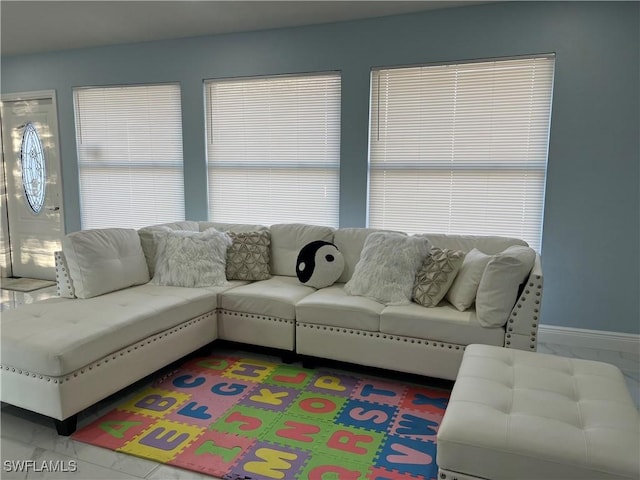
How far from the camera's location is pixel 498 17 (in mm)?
3379

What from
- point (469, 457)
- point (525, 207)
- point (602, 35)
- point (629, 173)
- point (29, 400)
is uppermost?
point (602, 35)

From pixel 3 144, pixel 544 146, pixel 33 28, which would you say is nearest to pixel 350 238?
pixel 544 146

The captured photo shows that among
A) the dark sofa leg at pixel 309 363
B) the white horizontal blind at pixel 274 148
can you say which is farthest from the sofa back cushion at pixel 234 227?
the dark sofa leg at pixel 309 363

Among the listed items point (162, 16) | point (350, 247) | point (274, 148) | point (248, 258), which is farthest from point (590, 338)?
point (162, 16)

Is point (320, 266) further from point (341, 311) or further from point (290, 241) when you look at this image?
point (341, 311)

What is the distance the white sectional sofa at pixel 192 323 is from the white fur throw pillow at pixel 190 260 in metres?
0.09

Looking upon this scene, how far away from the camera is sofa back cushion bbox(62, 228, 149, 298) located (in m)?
2.98

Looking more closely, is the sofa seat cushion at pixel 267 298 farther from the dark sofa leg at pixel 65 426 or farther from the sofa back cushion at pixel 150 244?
the dark sofa leg at pixel 65 426

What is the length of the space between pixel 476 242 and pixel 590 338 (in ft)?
3.96

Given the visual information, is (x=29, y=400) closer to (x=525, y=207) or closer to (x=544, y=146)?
(x=525, y=207)

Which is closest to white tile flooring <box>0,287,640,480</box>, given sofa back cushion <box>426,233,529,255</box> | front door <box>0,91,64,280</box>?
sofa back cushion <box>426,233,529,255</box>

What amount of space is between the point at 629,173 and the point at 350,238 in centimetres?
203

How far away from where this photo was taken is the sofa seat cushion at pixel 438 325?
2.61m

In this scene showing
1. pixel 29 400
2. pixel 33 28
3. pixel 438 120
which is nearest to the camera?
pixel 29 400
